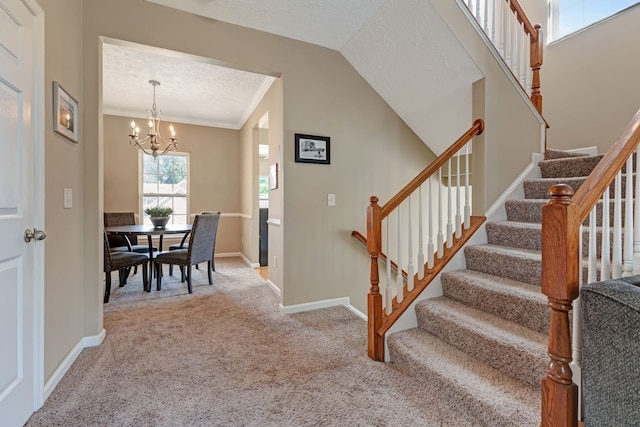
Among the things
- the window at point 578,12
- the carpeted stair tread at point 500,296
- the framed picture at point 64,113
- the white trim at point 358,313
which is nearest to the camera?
the carpeted stair tread at point 500,296

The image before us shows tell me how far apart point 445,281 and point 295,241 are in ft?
4.56

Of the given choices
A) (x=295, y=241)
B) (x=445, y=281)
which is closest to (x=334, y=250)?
(x=295, y=241)

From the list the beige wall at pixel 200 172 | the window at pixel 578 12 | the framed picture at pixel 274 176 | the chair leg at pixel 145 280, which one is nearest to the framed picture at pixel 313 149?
the framed picture at pixel 274 176

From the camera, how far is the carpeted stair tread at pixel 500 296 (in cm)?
154

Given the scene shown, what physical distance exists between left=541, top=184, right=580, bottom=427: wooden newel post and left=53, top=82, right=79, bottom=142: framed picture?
2.51 meters

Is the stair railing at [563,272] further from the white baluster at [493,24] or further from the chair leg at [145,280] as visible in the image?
the chair leg at [145,280]

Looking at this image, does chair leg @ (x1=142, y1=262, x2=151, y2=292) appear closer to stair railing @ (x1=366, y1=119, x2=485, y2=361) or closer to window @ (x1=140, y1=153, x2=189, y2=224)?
window @ (x1=140, y1=153, x2=189, y2=224)

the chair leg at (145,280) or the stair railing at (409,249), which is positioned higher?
the stair railing at (409,249)

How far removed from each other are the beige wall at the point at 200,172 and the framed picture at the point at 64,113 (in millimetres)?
3476

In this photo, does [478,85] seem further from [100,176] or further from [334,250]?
[100,176]

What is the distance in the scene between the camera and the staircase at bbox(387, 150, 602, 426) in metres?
1.32

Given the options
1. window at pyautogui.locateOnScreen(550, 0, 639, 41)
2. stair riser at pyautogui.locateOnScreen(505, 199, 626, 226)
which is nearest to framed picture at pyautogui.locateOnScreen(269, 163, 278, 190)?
stair riser at pyautogui.locateOnScreen(505, 199, 626, 226)

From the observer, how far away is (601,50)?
9.90 ft

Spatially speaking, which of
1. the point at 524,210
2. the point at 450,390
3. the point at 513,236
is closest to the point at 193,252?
the point at 450,390
